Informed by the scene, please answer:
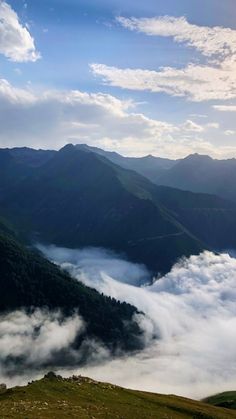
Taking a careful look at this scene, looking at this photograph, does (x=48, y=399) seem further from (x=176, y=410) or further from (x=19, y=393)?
(x=176, y=410)

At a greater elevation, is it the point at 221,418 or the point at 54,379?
the point at 54,379

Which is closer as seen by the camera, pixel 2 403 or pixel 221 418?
pixel 2 403

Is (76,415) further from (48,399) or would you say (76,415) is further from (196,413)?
(196,413)

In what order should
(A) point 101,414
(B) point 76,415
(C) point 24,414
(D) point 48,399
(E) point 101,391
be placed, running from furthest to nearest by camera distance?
(E) point 101,391, (D) point 48,399, (A) point 101,414, (B) point 76,415, (C) point 24,414

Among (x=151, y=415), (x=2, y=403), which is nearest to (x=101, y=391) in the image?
(x=151, y=415)

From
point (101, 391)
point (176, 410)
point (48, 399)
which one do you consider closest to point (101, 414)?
point (48, 399)

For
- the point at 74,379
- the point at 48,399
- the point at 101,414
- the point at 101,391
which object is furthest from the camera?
the point at 74,379
